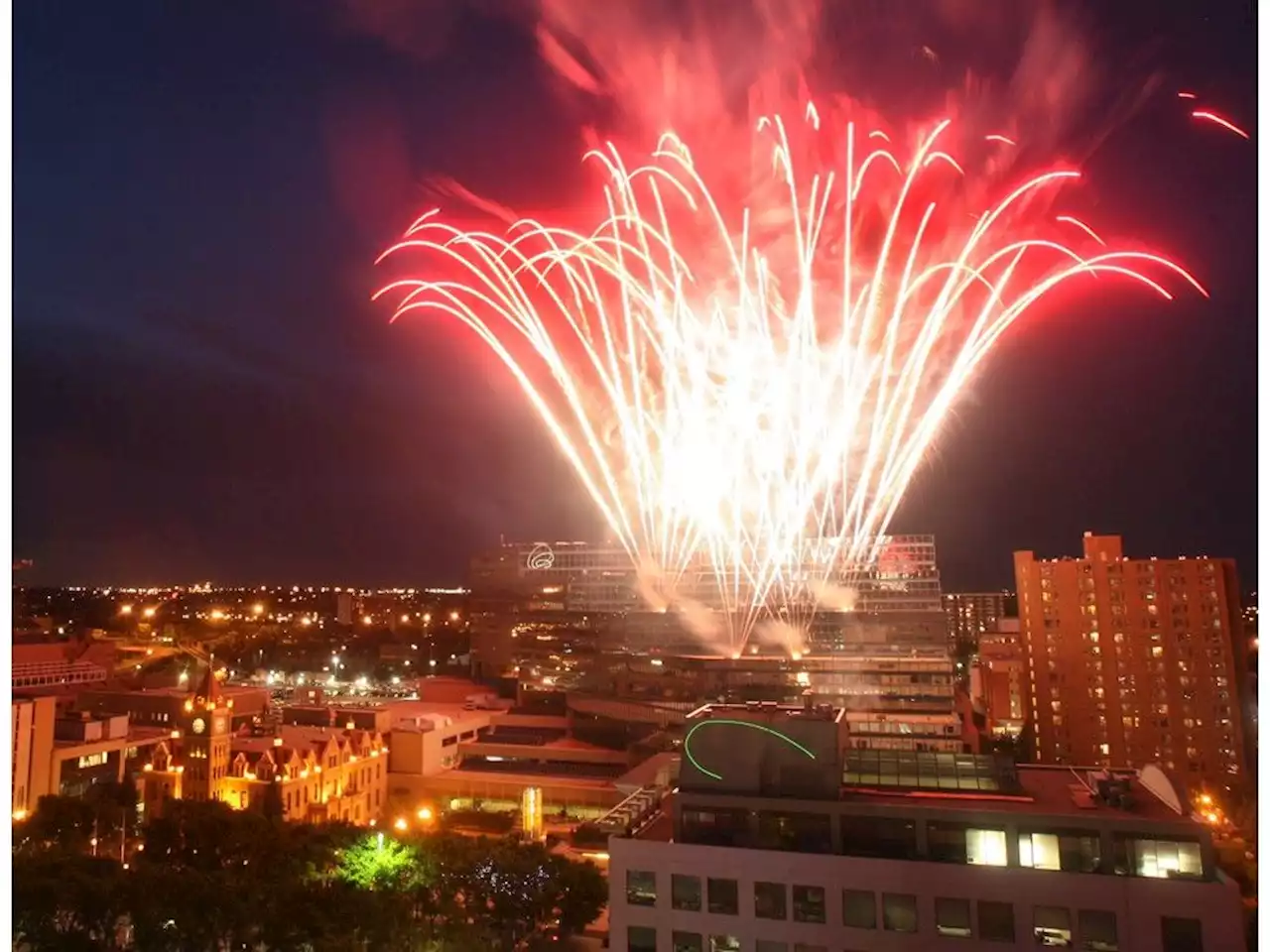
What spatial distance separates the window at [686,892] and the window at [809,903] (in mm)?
532

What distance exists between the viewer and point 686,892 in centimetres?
494

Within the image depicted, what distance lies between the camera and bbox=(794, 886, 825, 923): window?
4668 mm

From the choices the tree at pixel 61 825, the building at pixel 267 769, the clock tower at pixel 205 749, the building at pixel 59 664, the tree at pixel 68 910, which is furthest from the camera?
the building at pixel 59 664

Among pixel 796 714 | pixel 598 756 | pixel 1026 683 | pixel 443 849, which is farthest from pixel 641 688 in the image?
pixel 796 714

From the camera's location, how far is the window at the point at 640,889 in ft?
16.4

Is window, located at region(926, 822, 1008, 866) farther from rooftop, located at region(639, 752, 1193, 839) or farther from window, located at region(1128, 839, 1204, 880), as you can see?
window, located at region(1128, 839, 1204, 880)

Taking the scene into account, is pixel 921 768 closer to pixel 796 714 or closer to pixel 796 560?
pixel 796 714

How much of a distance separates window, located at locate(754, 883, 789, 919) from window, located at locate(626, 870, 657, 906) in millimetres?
590

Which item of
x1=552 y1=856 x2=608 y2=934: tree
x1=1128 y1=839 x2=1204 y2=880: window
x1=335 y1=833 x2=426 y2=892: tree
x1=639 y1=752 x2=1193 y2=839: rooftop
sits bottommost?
x1=552 y1=856 x2=608 y2=934: tree

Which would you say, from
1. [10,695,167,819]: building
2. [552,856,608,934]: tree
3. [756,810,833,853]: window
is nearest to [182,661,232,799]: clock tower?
[10,695,167,819]: building

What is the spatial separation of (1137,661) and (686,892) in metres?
12.2

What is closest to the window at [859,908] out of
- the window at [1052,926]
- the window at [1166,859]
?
the window at [1052,926]

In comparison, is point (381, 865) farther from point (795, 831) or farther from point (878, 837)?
point (878, 837)

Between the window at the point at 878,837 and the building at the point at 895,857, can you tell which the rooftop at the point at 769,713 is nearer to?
the building at the point at 895,857
